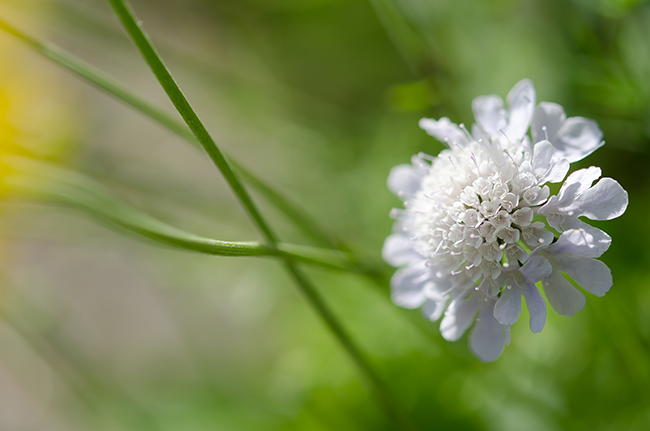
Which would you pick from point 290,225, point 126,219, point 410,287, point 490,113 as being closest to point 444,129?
point 490,113

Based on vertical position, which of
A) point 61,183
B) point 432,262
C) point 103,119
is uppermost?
point 103,119

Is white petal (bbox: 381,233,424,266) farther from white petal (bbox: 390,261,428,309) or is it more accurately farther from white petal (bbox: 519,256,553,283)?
white petal (bbox: 519,256,553,283)

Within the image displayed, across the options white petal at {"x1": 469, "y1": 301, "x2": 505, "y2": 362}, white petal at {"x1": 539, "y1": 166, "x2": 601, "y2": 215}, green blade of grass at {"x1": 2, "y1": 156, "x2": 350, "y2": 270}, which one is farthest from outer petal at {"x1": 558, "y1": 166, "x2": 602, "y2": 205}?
green blade of grass at {"x1": 2, "y1": 156, "x2": 350, "y2": 270}

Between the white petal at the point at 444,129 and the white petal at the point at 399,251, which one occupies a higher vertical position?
the white petal at the point at 444,129

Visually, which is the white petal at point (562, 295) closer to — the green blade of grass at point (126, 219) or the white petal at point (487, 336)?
the white petal at point (487, 336)

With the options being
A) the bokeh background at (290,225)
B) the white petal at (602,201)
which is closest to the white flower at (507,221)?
the white petal at (602,201)

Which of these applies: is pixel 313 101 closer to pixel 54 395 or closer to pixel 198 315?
pixel 198 315

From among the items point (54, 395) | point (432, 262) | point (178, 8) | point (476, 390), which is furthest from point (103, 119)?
point (432, 262)
